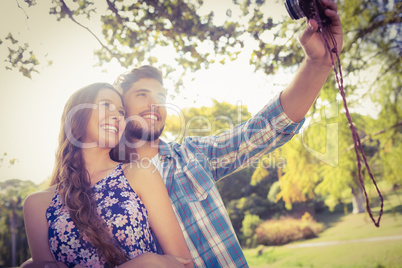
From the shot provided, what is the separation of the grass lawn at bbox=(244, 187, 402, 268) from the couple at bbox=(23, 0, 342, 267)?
19.3 ft

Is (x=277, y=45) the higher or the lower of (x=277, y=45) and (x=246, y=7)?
the lower

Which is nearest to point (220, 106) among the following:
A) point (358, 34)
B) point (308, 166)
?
point (308, 166)

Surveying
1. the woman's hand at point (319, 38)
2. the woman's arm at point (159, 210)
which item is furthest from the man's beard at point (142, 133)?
the woman's hand at point (319, 38)

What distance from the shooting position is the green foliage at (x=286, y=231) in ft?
38.9

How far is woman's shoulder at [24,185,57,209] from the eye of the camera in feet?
5.67

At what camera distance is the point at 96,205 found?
167 cm

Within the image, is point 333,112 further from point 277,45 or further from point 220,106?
→ point 220,106

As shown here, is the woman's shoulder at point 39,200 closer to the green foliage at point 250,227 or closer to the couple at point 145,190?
the couple at point 145,190

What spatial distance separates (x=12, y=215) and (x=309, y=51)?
1789cm

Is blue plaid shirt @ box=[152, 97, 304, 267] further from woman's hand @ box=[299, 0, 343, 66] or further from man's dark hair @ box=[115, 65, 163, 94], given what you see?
man's dark hair @ box=[115, 65, 163, 94]

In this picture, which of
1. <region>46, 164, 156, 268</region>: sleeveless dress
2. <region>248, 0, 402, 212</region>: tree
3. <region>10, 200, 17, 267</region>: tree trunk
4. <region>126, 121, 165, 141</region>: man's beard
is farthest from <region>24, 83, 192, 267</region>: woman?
<region>10, 200, 17, 267</region>: tree trunk

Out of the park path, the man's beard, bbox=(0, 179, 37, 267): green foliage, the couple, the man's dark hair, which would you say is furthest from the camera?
bbox=(0, 179, 37, 267): green foliage

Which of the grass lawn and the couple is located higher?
the couple

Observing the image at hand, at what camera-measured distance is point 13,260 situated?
14672 mm
